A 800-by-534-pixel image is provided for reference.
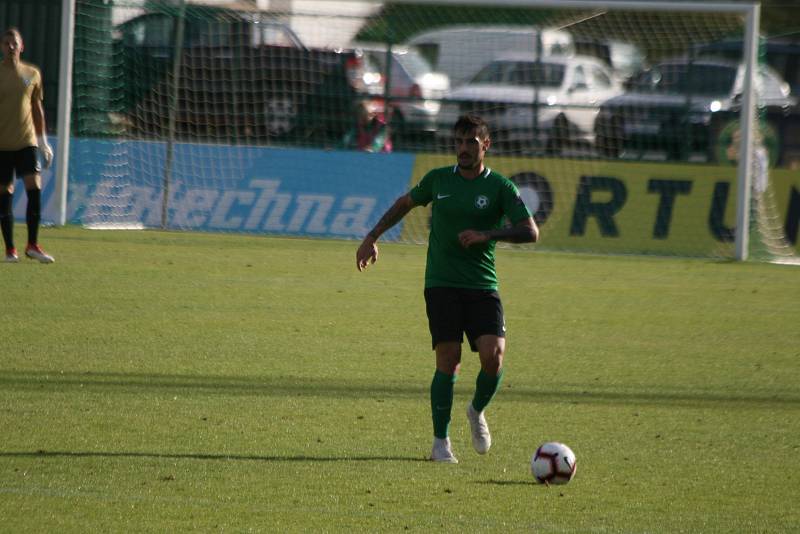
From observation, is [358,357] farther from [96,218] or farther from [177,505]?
[96,218]

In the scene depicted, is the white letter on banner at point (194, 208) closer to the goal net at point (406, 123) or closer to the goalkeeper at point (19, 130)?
the goal net at point (406, 123)

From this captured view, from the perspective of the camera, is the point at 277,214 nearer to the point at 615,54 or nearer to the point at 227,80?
the point at 227,80

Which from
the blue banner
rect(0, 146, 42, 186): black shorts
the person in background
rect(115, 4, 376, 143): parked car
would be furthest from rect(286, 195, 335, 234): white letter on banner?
rect(0, 146, 42, 186): black shorts

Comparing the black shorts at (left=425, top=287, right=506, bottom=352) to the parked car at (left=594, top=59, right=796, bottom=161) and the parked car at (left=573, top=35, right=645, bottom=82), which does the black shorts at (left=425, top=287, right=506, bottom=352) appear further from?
the parked car at (left=573, top=35, right=645, bottom=82)

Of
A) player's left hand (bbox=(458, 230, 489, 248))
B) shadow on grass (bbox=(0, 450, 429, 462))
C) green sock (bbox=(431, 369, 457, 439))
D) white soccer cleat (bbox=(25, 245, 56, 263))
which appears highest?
player's left hand (bbox=(458, 230, 489, 248))

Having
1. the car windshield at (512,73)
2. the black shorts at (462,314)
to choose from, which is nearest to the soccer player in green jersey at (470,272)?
the black shorts at (462,314)

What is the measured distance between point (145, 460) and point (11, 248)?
775 centimetres

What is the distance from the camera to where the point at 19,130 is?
13234 mm

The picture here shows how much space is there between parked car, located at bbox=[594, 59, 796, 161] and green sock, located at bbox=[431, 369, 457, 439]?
13193 mm

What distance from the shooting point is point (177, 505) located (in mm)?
5594

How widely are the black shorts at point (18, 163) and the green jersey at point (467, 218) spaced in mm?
7352

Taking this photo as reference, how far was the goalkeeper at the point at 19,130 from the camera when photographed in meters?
13.2

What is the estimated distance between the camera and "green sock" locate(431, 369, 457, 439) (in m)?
6.71

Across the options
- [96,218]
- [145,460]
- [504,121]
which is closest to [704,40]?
[504,121]
